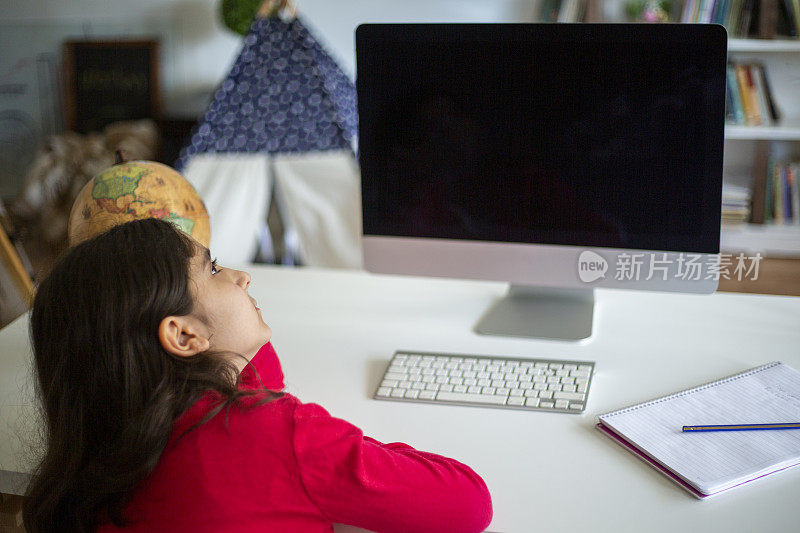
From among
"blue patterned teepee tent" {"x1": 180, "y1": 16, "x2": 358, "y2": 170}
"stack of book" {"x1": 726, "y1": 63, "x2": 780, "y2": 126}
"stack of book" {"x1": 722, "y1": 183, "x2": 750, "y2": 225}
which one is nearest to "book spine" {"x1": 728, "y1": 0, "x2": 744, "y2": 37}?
"stack of book" {"x1": 726, "y1": 63, "x2": 780, "y2": 126}

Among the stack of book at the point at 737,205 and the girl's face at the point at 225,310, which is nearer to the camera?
the girl's face at the point at 225,310

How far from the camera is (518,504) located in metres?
0.86

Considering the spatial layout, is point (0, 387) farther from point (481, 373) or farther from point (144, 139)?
point (144, 139)

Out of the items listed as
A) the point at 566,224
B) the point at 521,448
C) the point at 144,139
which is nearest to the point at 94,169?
the point at 144,139

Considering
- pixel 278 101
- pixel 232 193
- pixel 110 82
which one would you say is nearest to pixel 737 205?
pixel 278 101

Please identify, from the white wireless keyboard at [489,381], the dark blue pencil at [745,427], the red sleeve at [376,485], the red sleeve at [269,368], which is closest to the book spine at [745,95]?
the white wireless keyboard at [489,381]

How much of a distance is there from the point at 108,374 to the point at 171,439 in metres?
0.09

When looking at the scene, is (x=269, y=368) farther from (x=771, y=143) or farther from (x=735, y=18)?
(x=771, y=143)

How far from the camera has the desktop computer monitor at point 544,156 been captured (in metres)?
1.17

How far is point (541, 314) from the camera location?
4.43 feet

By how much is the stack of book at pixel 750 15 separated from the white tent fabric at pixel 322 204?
1506 millimetres

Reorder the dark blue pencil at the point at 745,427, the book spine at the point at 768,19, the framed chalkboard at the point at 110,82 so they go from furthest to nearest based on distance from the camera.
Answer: the framed chalkboard at the point at 110,82 < the book spine at the point at 768,19 < the dark blue pencil at the point at 745,427

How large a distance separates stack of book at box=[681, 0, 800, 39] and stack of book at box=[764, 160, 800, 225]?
0.52 metres

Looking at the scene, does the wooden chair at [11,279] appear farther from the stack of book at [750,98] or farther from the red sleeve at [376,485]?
the stack of book at [750,98]
